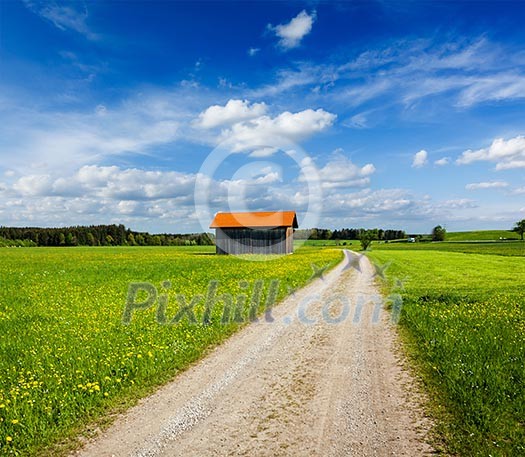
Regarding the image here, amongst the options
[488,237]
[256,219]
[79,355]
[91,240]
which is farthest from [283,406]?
[488,237]

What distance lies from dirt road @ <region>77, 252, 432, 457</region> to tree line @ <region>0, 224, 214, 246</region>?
14305cm

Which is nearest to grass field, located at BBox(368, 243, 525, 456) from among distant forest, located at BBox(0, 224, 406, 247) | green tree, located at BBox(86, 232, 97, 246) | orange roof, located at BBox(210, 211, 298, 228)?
orange roof, located at BBox(210, 211, 298, 228)

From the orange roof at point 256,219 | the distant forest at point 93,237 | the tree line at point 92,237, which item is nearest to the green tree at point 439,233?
the distant forest at point 93,237

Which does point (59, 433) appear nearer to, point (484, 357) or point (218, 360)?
point (218, 360)

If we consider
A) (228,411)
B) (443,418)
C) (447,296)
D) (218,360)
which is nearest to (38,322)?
(218,360)

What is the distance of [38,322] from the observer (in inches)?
527

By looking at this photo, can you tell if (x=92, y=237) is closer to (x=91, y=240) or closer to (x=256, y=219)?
(x=91, y=240)

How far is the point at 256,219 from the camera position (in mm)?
65188

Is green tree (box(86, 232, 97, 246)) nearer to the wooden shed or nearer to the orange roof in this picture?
the orange roof

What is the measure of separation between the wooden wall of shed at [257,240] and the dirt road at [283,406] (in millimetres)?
51154

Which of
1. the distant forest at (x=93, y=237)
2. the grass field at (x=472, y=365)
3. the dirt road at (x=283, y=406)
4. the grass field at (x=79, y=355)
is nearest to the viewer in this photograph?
the dirt road at (x=283, y=406)

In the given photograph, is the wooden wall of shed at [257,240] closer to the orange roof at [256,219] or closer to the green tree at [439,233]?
the orange roof at [256,219]

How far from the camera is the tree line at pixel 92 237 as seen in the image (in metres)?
154

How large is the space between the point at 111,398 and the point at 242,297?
10851 mm
